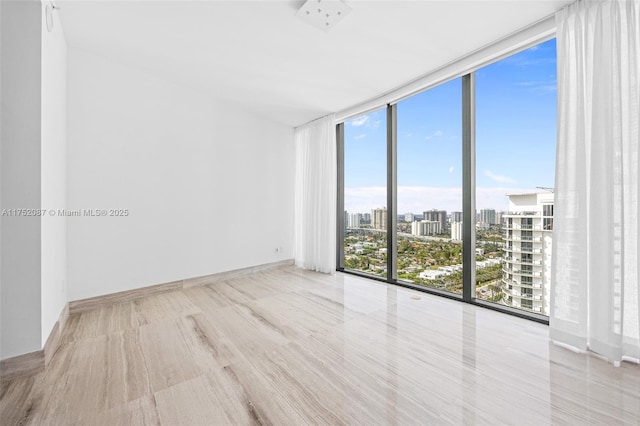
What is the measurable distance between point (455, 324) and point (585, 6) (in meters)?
2.42

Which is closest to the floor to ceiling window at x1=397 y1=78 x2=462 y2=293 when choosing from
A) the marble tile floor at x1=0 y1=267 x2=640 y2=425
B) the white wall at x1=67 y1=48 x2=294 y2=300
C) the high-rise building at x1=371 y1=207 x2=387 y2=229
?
the high-rise building at x1=371 y1=207 x2=387 y2=229

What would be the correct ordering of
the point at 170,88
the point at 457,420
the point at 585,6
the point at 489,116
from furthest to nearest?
the point at 170,88 < the point at 489,116 < the point at 585,6 < the point at 457,420

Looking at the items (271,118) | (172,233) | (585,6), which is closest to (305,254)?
(172,233)

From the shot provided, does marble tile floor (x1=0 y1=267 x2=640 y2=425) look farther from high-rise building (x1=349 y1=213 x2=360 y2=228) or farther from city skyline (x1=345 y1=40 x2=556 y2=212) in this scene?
high-rise building (x1=349 y1=213 x2=360 y2=228)

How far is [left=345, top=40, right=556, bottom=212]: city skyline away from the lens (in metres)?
2.21

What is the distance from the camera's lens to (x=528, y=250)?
7.38ft

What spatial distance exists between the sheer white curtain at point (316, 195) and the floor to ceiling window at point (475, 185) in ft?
2.11

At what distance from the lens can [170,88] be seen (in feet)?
10.2

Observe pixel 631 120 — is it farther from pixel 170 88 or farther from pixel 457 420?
pixel 170 88

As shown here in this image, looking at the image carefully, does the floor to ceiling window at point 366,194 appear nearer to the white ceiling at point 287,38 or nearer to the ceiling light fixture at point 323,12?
the white ceiling at point 287,38

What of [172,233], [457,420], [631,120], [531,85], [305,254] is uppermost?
[531,85]

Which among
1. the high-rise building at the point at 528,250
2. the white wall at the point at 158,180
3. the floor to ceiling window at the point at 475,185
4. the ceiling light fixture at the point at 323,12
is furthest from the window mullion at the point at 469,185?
the white wall at the point at 158,180

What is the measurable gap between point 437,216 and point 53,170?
3.49 meters

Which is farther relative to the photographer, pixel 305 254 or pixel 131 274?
pixel 305 254
